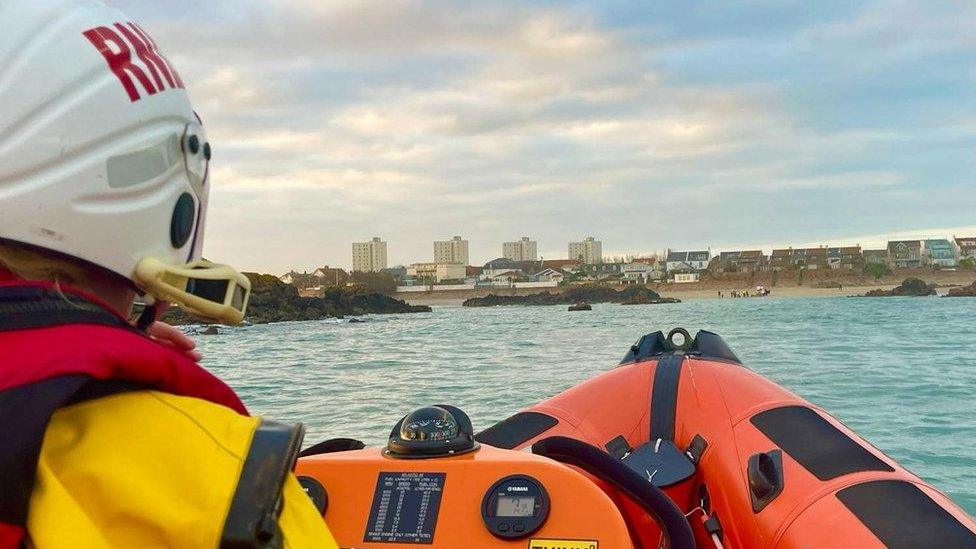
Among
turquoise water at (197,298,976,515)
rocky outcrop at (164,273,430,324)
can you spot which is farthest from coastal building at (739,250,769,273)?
turquoise water at (197,298,976,515)

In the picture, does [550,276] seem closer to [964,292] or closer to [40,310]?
[964,292]

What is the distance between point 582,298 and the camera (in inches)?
2990

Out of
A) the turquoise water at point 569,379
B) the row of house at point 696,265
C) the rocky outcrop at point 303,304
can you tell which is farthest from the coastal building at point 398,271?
the turquoise water at point 569,379

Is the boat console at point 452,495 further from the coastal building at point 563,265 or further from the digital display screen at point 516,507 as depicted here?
the coastal building at point 563,265

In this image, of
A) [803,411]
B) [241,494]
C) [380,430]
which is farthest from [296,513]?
[380,430]

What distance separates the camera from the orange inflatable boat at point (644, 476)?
1.85 meters

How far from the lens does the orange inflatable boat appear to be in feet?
6.08

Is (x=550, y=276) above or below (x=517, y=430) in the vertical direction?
below

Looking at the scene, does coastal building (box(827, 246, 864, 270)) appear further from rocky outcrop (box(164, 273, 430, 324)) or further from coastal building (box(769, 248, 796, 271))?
rocky outcrop (box(164, 273, 430, 324))

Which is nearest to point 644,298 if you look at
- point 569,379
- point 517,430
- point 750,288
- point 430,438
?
point 750,288

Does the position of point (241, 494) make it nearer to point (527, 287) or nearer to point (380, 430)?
point (380, 430)

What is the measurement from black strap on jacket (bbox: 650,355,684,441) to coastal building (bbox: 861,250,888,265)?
8909 centimetres

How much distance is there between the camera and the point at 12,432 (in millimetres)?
691

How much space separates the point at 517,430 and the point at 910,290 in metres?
78.8
